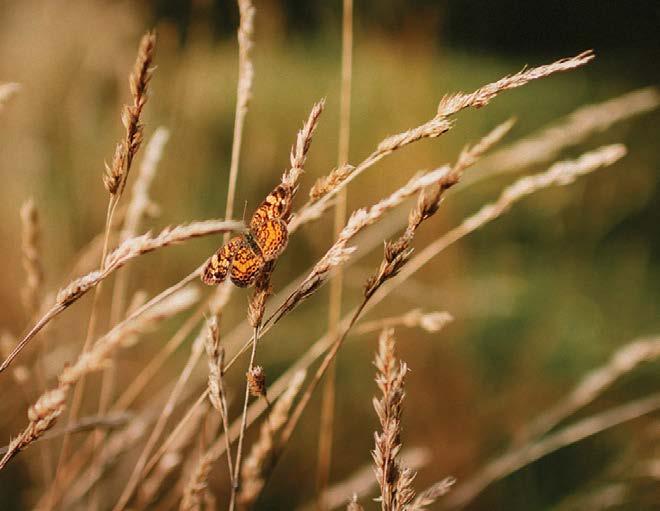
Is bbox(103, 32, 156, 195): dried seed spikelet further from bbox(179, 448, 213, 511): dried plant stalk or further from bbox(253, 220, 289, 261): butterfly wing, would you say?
bbox(179, 448, 213, 511): dried plant stalk

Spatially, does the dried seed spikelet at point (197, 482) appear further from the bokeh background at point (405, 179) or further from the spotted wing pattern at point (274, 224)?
the bokeh background at point (405, 179)

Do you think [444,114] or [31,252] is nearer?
[444,114]

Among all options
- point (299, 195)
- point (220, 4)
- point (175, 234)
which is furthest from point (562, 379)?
point (220, 4)

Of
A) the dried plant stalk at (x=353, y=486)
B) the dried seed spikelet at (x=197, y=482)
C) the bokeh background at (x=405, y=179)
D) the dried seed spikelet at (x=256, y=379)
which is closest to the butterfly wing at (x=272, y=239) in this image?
the dried seed spikelet at (x=256, y=379)

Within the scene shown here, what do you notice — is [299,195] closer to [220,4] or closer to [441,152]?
[441,152]

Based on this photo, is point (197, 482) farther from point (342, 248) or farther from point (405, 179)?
point (405, 179)

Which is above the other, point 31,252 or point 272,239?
point 31,252

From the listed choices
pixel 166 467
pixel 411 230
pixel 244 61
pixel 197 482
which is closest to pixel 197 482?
pixel 197 482
